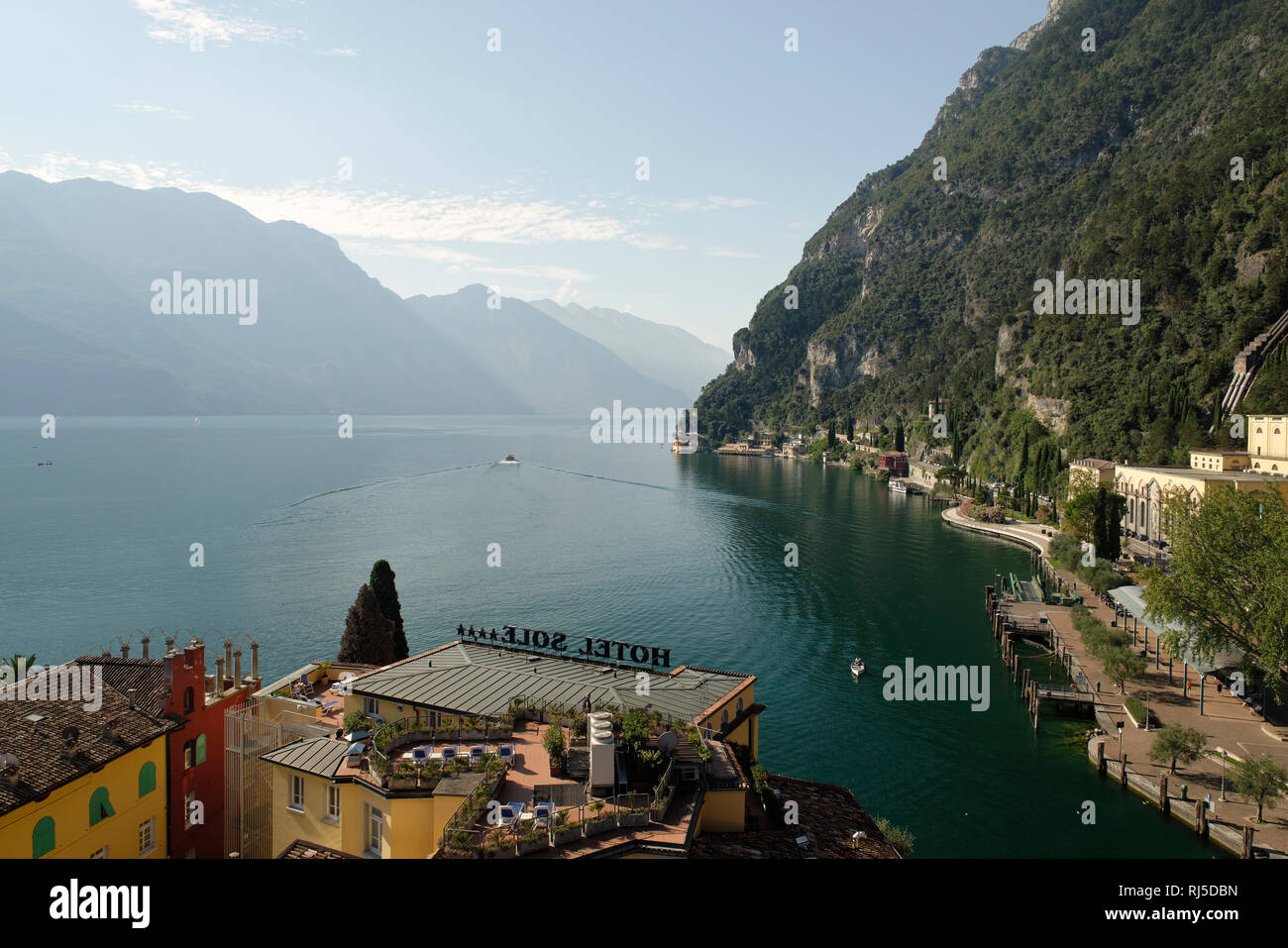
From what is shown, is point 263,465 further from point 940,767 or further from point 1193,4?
point 1193,4

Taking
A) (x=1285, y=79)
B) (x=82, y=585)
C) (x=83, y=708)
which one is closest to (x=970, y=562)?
(x=83, y=708)

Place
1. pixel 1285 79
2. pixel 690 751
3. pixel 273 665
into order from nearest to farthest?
pixel 690 751
pixel 273 665
pixel 1285 79

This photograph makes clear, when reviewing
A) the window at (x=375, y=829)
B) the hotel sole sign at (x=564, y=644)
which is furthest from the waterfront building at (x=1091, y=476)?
the window at (x=375, y=829)

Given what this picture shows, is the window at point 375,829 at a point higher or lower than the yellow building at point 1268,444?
lower

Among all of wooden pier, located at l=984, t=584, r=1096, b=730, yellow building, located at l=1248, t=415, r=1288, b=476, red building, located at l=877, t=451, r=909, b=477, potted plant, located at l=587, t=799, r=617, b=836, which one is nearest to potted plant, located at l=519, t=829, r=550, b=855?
potted plant, located at l=587, t=799, r=617, b=836

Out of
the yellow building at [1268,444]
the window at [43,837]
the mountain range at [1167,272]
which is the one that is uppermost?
the mountain range at [1167,272]

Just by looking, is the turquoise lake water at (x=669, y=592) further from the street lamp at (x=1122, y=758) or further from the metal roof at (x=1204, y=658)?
the metal roof at (x=1204, y=658)

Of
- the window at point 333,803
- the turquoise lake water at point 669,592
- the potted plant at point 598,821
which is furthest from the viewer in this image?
the turquoise lake water at point 669,592

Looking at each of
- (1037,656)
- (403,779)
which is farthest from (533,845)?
(1037,656)
